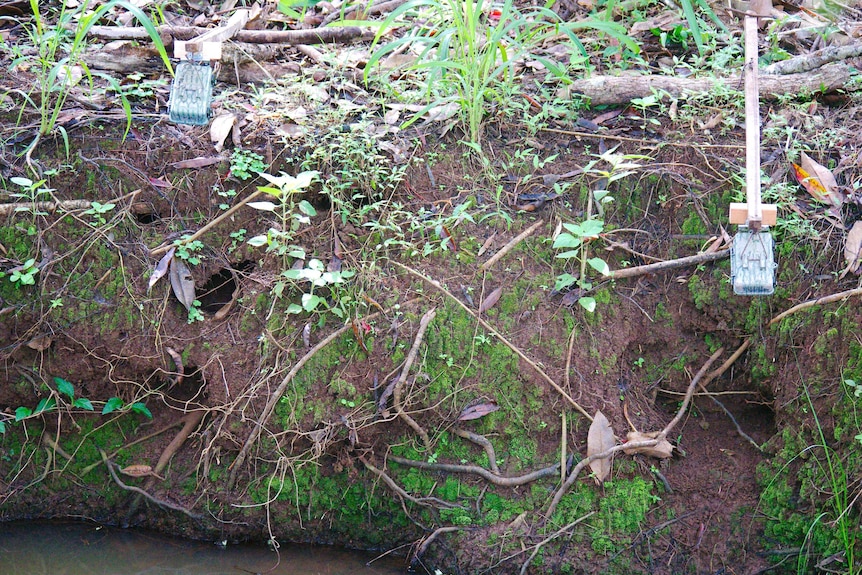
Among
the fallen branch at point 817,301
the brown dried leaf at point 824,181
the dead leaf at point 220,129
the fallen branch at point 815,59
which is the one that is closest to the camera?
the fallen branch at point 817,301

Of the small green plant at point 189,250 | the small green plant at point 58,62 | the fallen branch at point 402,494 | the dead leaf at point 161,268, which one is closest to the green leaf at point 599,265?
the fallen branch at point 402,494

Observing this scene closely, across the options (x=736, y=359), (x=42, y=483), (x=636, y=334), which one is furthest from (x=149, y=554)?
(x=736, y=359)

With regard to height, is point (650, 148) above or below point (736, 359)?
above

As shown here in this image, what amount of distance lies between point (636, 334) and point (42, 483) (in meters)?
2.37

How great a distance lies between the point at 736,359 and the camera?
2.90 m

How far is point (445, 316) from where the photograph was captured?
2846 millimetres

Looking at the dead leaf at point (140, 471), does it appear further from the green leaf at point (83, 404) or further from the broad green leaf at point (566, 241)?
the broad green leaf at point (566, 241)

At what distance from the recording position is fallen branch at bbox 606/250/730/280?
9.48 ft

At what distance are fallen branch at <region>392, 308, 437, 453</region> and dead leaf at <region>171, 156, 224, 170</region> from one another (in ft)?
3.40

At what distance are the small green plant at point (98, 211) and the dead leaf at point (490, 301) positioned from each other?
4.81 feet

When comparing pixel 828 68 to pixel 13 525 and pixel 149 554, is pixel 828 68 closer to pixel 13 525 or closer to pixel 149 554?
pixel 149 554

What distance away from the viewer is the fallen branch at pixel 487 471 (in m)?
2.74

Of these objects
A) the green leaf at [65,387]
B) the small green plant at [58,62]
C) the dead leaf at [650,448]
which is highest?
the small green plant at [58,62]

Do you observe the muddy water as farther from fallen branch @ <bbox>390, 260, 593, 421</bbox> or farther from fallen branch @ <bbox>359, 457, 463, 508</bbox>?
fallen branch @ <bbox>390, 260, 593, 421</bbox>
